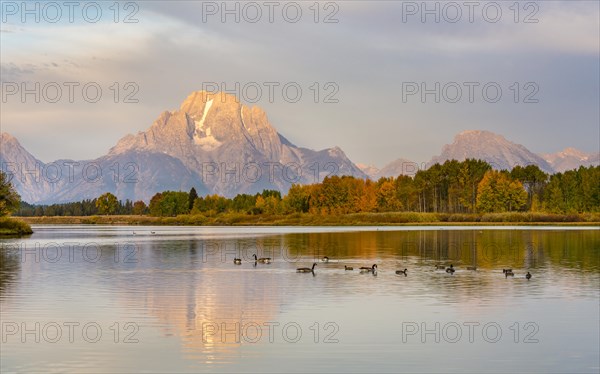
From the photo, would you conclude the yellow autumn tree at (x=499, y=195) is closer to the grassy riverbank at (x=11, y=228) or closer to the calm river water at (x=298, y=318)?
the grassy riverbank at (x=11, y=228)

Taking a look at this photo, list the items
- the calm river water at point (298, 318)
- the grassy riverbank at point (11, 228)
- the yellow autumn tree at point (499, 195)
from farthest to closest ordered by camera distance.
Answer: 1. the yellow autumn tree at point (499, 195)
2. the grassy riverbank at point (11, 228)
3. the calm river water at point (298, 318)

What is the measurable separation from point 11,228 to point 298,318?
104920 millimetres

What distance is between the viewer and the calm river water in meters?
24.1

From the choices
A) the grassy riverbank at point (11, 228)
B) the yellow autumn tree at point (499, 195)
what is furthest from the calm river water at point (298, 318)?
the yellow autumn tree at point (499, 195)

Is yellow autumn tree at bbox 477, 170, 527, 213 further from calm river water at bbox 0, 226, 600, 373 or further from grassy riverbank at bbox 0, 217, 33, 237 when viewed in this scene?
calm river water at bbox 0, 226, 600, 373

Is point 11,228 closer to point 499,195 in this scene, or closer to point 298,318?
point 298,318

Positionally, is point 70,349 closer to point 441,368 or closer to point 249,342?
point 249,342

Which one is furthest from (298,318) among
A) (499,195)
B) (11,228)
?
(499,195)

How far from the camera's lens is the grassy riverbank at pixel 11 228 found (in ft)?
401

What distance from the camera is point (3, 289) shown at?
4369 centimetres

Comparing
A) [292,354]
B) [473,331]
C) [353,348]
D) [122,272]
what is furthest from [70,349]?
[122,272]

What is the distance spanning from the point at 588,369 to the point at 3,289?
34.5 m

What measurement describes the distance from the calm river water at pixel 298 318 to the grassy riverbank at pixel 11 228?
215 feet

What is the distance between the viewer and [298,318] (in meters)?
32.7
